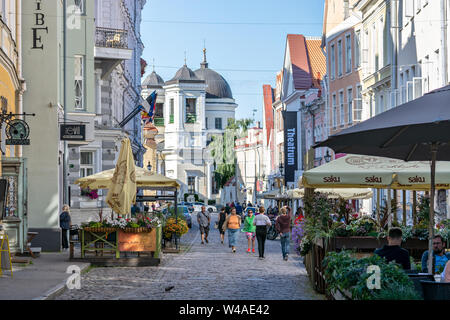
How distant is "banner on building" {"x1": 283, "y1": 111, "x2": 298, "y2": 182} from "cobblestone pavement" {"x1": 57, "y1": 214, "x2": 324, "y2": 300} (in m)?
42.6

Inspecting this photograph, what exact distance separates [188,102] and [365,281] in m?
113

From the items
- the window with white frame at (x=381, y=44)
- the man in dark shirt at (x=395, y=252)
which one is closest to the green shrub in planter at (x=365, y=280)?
the man in dark shirt at (x=395, y=252)

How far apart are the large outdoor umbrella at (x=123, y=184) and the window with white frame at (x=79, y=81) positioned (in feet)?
31.4

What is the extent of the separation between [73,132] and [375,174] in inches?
454

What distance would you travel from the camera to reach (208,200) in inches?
4670

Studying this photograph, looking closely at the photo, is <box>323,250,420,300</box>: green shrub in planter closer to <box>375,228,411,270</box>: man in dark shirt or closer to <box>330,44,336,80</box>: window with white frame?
<box>375,228,411,270</box>: man in dark shirt

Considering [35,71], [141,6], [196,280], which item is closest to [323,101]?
[141,6]

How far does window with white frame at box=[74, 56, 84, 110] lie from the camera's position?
109ft

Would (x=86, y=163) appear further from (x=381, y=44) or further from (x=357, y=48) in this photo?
(x=357, y=48)

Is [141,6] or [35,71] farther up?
[141,6]

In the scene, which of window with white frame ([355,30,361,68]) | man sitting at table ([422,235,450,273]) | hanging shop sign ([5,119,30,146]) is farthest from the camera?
window with white frame ([355,30,361,68])

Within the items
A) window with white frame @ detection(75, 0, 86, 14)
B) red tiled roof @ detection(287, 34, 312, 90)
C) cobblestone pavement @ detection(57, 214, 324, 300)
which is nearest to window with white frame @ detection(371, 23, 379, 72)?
window with white frame @ detection(75, 0, 86, 14)
